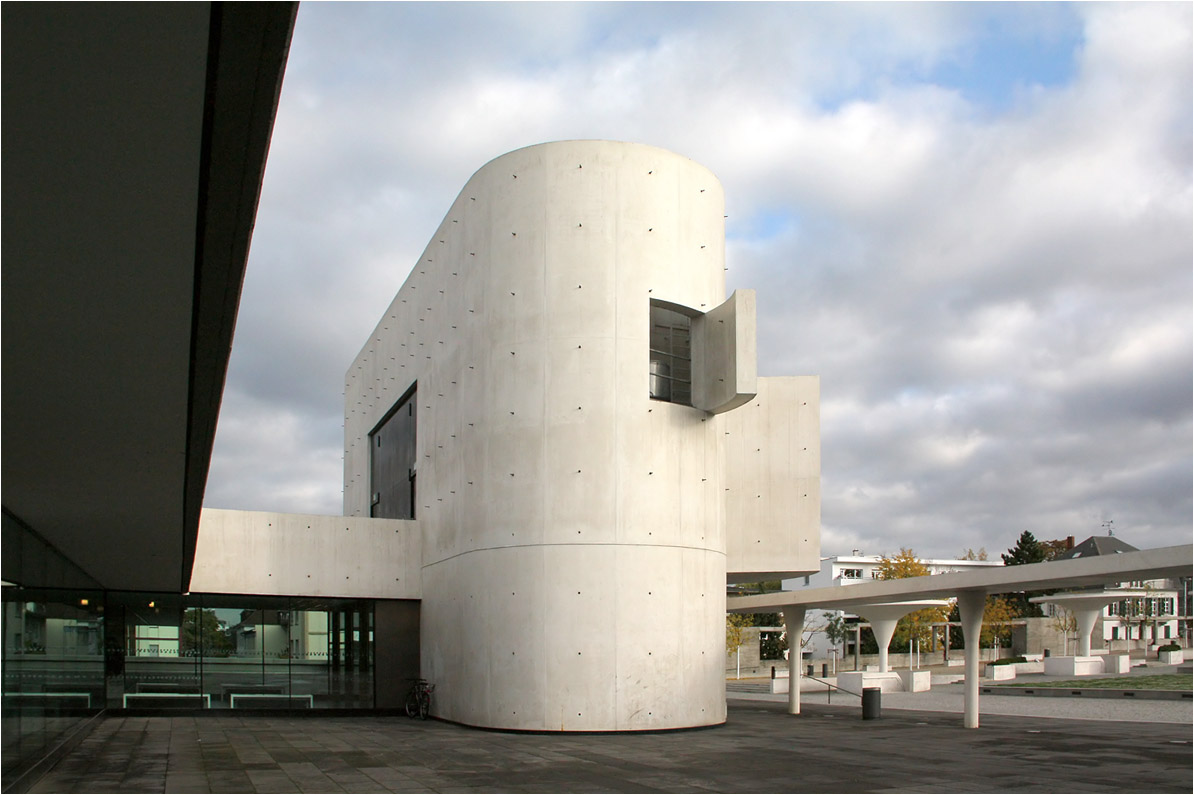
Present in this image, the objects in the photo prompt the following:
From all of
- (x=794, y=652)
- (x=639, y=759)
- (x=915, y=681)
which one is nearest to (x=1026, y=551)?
(x=915, y=681)

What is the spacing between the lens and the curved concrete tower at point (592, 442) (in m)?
22.4

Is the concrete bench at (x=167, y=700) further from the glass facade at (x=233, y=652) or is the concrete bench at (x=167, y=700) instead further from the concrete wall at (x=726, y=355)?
the concrete wall at (x=726, y=355)

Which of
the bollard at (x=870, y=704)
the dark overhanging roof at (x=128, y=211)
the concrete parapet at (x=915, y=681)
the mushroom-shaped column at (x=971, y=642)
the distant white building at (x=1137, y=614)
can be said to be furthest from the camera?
the distant white building at (x=1137, y=614)

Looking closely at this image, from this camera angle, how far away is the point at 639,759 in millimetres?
17312

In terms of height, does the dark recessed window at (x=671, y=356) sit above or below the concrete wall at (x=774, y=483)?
above

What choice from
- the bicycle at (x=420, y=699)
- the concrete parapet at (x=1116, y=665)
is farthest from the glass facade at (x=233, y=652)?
the concrete parapet at (x=1116, y=665)

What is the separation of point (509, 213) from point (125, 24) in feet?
69.7

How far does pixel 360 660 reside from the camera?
28.6 metres

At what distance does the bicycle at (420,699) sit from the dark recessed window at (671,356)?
31.2 ft

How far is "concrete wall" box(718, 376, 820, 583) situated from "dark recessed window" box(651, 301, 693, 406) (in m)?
4.47

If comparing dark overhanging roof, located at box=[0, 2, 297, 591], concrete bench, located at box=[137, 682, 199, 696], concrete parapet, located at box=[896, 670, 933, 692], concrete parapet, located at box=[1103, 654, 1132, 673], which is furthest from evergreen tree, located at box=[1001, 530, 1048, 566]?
dark overhanging roof, located at box=[0, 2, 297, 591]

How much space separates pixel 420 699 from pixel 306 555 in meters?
4.71

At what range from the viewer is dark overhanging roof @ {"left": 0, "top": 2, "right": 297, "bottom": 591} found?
3518mm

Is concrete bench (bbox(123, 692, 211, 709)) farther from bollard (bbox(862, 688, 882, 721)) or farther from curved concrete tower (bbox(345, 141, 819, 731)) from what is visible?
bollard (bbox(862, 688, 882, 721))
